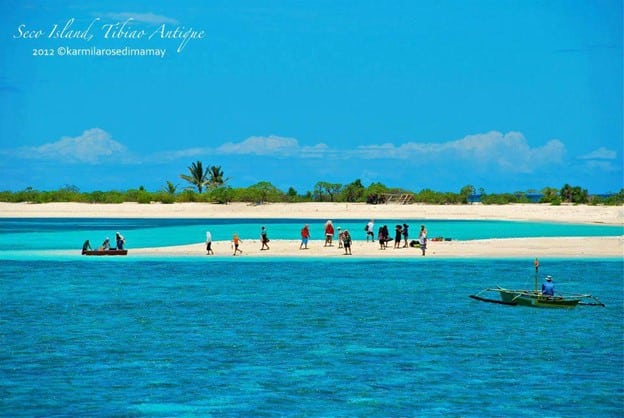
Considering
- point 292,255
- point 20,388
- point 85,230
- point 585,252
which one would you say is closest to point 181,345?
point 20,388

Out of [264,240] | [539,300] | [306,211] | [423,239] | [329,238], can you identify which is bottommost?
[539,300]

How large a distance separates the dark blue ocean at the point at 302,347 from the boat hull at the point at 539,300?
33 centimetres

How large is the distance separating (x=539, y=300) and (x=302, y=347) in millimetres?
9513

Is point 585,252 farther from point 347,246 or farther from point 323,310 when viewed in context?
Answer: point 323,310

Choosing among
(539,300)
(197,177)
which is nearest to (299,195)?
(197,177)

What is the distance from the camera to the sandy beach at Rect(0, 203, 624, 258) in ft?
174

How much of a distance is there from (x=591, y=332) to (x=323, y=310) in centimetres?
844

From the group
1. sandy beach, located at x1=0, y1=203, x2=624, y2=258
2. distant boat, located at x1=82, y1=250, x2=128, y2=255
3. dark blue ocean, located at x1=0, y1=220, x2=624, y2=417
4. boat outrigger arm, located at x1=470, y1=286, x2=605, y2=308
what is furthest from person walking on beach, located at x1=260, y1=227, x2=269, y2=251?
boat outrigger arm, located at x1=470, y1=286, x2=605, y2=308

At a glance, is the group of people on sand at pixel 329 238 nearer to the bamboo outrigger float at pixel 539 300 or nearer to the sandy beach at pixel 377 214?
the sandy beach at pixel 377 214

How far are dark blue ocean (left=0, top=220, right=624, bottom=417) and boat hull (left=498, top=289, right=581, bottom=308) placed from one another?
0.33 meters

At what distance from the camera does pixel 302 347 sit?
23062mm

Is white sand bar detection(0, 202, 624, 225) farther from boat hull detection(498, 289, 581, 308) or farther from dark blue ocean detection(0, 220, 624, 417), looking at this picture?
boat hull detection(498, 289, 581, 308)

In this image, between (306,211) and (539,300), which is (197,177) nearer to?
(306,211)

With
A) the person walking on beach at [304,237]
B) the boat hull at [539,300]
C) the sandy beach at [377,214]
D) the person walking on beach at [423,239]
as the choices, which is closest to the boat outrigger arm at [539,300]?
the boat hull at [539,300]
